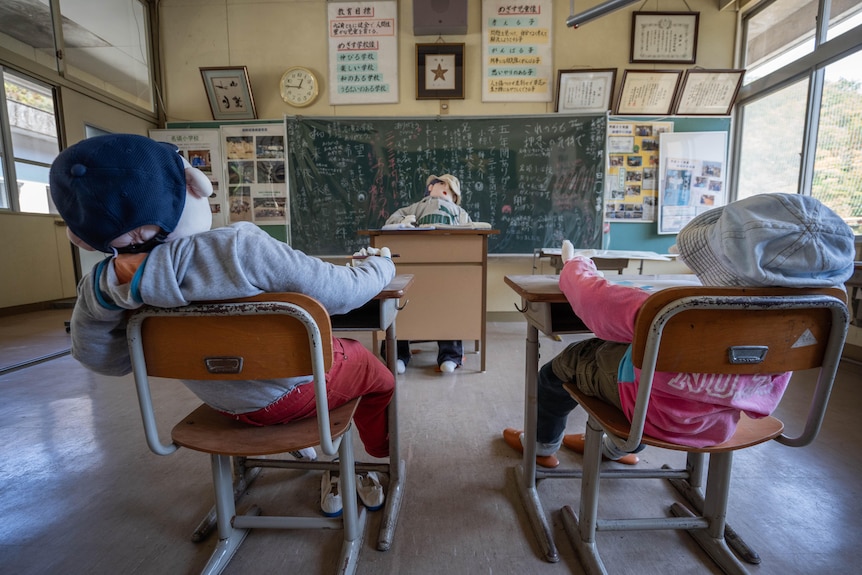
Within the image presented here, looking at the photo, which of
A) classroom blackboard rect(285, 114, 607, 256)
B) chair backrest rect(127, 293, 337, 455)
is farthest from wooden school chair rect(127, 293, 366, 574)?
classroom blackboard rect(285, 114, 607, 256)

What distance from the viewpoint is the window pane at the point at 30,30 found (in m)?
2.88

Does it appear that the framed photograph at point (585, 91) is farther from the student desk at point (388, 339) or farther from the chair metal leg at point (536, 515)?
the chair metal leg at point (536, 515)

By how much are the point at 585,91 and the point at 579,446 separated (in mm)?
3245

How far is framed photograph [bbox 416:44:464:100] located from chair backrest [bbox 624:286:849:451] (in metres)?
3.38

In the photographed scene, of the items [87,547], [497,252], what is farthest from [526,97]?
[87,547]

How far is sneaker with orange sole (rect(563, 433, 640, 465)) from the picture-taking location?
1369mm

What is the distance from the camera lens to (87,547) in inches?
40.8

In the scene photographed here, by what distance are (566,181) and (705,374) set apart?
3094 mm

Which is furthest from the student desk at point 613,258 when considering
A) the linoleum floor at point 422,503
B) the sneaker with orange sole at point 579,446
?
the sneaker with orange sole at point 579,446

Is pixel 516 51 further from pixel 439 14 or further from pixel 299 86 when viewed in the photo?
pixel 299 86

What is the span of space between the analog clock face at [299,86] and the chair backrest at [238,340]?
344cm

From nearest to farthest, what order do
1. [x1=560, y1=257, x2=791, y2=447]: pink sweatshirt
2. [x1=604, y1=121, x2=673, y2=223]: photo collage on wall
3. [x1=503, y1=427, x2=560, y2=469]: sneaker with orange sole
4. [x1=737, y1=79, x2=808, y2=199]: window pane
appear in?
[x1=560, y1=257, x2=791, y2=447]: pink sweatshirt → [x1=503, y1=427, x2=560, y2=469]: sneaker with orange sole → [x1=737, y1=79, x2=808, y2=199]: window pane → [x1=604, y1=121, x2=673, y2=223]: photo collage on wall

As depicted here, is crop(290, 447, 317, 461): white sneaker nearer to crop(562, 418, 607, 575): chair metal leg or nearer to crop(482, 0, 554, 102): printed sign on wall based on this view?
crop(562, 418, 607, 575): chair metal leg

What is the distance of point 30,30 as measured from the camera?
9.91ft
